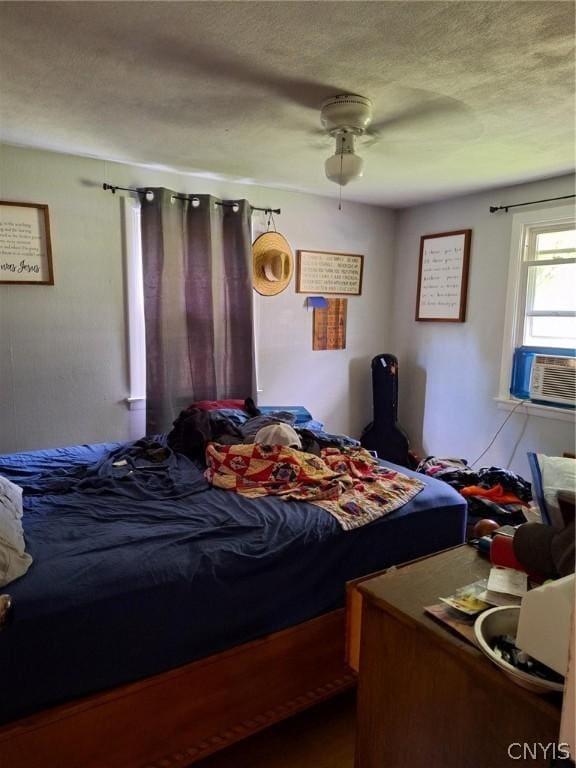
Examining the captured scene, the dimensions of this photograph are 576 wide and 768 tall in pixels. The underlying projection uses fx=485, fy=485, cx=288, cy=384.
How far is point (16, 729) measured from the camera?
1.17 m

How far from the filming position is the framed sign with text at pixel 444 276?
3664 mm

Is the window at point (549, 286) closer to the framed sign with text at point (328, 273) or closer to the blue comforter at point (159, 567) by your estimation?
the framed sign with text at point (328, 273)

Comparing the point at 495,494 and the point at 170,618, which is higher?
the point at 170,618

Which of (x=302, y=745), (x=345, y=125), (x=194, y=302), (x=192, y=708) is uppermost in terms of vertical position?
(x=345, y=125)

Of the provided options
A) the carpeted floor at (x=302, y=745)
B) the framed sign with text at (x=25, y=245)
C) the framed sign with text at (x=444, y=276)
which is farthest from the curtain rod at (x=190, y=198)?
the carpeted floor at (x=302, y=745)

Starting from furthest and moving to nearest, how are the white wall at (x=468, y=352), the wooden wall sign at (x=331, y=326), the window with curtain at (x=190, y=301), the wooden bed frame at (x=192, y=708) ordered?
Answer: 1. the wooden wall sign at (x=331, y=326)
2. the white wall at (x=468, y=352)
3. the window with curtain at (x=190, y=301)
4. the wooden bed frame at (x=192, y=708)

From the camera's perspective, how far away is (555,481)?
87 centimetres

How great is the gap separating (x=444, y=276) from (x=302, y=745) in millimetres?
3218

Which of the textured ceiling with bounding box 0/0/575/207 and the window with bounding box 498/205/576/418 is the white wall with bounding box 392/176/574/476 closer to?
the window with bounding box 498/205/576/418

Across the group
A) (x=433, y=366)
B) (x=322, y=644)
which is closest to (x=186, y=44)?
(x=322, y=644)

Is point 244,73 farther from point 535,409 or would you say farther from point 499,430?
point 499,430

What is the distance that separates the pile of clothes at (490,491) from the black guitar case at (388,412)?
0.62 metres

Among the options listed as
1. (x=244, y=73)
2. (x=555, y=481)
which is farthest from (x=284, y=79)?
(x=555, y=481)

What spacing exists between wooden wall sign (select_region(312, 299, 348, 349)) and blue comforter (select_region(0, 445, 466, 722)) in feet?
6.50
